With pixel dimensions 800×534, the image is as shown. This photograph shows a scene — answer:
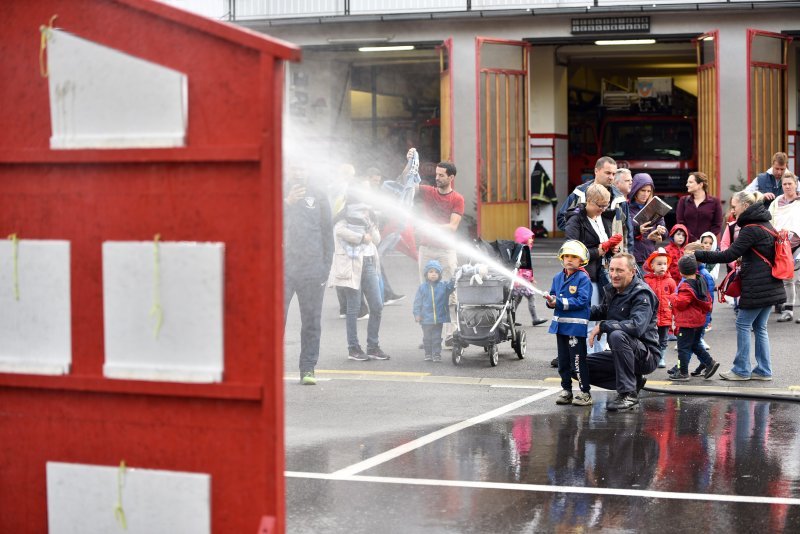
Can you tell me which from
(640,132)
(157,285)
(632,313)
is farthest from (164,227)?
(640,132)

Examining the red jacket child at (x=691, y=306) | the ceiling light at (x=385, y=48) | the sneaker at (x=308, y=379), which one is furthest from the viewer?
the ceiling light at (x=385, y=48)

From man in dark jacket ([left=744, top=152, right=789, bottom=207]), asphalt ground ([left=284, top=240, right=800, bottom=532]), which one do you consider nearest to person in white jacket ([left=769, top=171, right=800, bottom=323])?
man in dark jacket ([left=744, top=152, right=789, bottom=207])

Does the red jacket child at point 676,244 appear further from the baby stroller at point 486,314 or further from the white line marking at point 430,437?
the white line marking at point 430,437

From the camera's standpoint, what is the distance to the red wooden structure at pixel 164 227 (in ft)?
13.0

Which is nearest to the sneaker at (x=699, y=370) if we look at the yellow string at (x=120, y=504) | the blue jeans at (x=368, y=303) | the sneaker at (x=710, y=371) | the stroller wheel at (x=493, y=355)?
the sneaker at (x=710, y=371)

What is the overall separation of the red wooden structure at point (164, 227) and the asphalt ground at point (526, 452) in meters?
2.18

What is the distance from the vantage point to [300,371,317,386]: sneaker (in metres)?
10.8

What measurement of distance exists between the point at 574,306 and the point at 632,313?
0.44 m

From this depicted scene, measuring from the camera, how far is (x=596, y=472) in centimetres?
748

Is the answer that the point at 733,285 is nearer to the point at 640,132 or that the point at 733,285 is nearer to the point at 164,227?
the point at 164,227

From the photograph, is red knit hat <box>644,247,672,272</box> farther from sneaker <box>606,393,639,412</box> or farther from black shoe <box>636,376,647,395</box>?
sneaker <box>606,393,639,412</box>

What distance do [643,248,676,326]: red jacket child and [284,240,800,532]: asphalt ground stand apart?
2.32 feet

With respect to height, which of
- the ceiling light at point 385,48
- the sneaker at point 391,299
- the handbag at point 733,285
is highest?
the ceiling light at point 385,48

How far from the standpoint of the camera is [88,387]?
4.18 m
